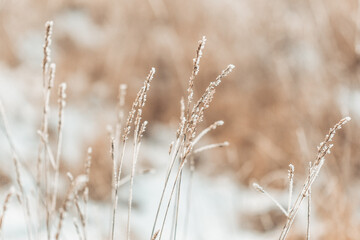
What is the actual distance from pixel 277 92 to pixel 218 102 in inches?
16.4

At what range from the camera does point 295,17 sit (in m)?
2.68

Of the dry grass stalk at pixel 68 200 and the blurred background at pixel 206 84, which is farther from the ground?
the blurred background at pixel 206 84

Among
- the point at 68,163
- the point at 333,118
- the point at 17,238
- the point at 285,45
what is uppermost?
the point at 285,45

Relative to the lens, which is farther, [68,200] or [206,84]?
[206,84]

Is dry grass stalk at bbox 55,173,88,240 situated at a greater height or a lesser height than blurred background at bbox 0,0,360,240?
lesser

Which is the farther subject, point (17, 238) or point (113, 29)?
point (113, 29)

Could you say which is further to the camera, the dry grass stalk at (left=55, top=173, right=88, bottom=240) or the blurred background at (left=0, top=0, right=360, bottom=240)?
the blurred background at (left=0, top=0, right=360, bottom=240)

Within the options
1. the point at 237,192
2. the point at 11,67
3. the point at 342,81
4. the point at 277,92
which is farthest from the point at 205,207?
the point at 11,67

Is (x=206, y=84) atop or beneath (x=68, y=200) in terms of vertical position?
atop

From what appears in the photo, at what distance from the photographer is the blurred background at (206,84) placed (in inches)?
79.0

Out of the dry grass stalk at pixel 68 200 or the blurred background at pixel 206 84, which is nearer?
the dry grass stalk at pixel 68 200

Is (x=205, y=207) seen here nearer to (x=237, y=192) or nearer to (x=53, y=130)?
(x=237, y=192)

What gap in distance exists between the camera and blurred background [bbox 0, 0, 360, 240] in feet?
6.59

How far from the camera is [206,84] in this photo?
2.38m
